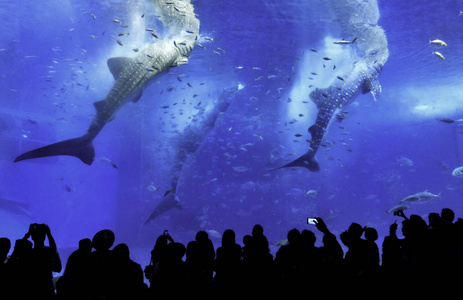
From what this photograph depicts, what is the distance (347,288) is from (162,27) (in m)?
13.7

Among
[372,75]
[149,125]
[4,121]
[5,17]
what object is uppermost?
[372,75]

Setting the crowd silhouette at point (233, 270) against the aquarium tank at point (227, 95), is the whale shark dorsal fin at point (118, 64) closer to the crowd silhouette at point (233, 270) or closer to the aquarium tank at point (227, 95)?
the aquarium tank at point (227, 95)

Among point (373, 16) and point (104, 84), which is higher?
point (373, 16)

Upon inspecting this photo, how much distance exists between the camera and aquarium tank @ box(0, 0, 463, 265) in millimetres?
12289

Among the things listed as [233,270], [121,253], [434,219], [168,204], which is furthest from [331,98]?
[121,253]

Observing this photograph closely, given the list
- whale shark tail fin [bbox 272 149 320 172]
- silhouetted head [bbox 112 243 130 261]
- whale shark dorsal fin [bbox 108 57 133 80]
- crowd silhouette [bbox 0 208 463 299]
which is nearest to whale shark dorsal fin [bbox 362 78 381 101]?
whale shark tail fin [bbox 272 149 320 172]

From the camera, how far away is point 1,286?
2299 millimetres

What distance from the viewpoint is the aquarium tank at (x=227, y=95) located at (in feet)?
40.3

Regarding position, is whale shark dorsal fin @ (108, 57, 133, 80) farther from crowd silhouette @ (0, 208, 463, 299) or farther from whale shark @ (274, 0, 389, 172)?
crowd silhouette @ (0, 208, 463, 299)

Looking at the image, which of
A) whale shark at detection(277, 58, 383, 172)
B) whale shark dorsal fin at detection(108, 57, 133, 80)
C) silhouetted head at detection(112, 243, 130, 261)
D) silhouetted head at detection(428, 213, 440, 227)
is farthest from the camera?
whale shark at detection(277, 58, 383, 172)

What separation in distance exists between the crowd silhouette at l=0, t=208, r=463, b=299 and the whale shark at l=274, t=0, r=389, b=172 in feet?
18.0

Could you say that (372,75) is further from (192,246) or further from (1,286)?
(1,286)

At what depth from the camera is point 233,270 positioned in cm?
260

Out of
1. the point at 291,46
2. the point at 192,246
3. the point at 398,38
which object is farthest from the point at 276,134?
the point at 192,246
